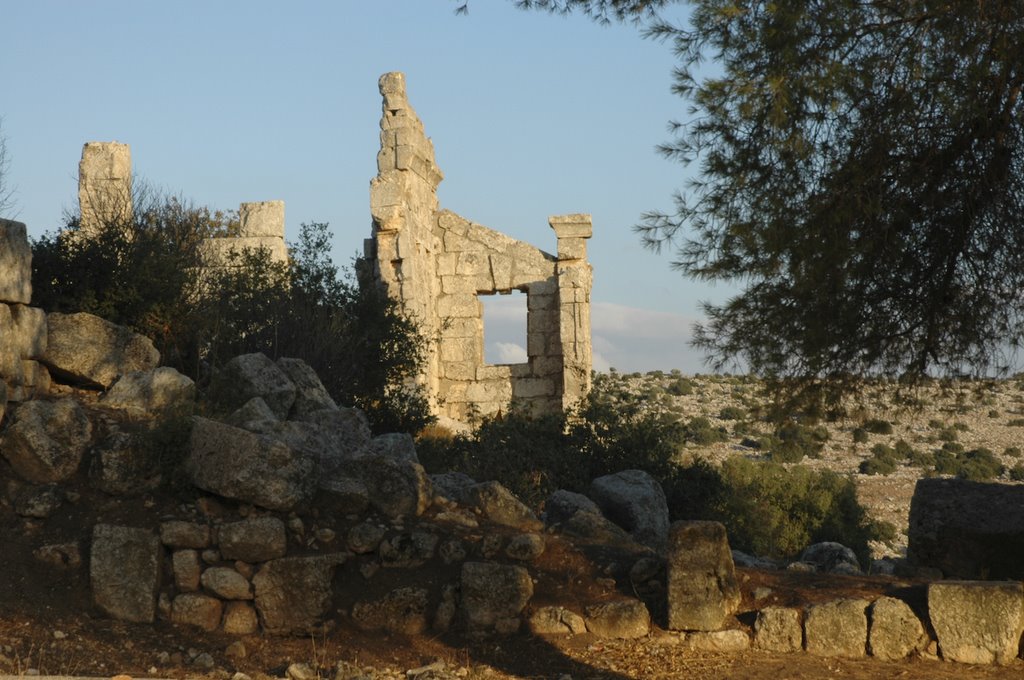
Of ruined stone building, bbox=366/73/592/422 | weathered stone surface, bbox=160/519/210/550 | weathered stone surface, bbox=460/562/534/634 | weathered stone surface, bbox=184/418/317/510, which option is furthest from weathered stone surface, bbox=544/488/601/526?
ruined stone building, bbox=366/73/592/422

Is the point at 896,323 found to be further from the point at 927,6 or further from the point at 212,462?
the point at 212,462

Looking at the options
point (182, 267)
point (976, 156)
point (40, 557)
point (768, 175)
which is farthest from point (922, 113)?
point (182, 267)

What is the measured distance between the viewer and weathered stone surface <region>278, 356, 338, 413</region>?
36.0ft

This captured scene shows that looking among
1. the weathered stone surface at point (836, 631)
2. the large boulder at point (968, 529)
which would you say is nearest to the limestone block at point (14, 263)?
the weathered stone surface at point (836, 631)

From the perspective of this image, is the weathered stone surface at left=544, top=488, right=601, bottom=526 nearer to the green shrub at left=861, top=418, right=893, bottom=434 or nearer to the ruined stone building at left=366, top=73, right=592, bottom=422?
the green shrub at left=861, top=418, right=893, bottom=434

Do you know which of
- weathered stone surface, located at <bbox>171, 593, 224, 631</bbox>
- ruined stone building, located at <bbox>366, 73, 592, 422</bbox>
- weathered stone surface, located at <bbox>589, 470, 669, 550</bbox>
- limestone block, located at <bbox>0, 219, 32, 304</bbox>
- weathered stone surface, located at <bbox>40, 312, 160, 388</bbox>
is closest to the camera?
weathered stone surface, located at <bbox>171, 593, 224, 631</bbox>

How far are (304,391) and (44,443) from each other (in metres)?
2.66

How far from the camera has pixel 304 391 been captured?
36.6 feet

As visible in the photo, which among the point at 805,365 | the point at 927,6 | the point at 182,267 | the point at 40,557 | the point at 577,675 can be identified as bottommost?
the point at 577,675

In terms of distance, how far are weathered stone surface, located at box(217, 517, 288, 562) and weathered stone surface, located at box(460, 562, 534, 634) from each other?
1317mm

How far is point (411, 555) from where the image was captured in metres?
8.88

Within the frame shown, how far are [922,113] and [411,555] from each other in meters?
4.88

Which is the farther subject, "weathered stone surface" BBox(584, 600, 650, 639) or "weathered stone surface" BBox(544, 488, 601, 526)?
A: "weathered stone surface" BBox(544, 488, 601, 526)

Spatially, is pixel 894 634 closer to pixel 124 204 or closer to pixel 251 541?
pixel 251 541
